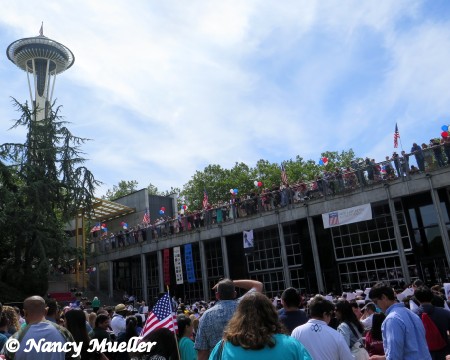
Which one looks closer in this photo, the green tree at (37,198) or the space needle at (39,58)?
the green tree at (37,198)

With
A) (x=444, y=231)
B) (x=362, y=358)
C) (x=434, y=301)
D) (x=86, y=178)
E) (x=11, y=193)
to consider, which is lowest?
(x=362, y=358)

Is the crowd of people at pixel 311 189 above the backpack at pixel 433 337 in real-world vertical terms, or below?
above

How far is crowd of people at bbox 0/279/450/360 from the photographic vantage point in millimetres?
2568

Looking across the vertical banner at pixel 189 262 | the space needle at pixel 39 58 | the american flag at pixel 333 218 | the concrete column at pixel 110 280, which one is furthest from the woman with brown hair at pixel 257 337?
the space needle at pixel 39 58

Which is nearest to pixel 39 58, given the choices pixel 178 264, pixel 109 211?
pixel 109 211

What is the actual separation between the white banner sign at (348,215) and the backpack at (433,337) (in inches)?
572

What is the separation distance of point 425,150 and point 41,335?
17686mm

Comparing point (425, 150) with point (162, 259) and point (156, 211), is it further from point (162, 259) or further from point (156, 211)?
point (156, 211)

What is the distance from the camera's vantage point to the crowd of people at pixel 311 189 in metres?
18.5

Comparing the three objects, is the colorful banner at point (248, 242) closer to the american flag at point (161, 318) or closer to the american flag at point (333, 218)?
the american flag at point (333, 218)

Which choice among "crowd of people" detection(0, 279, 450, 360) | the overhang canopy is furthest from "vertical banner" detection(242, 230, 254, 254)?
"crowd of people" detection(0, 279, 450, 360)

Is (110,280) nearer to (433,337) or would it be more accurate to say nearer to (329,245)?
(329,245)

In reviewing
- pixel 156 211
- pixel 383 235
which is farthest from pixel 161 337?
pixel 156 211

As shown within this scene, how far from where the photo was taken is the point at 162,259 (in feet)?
97.9
